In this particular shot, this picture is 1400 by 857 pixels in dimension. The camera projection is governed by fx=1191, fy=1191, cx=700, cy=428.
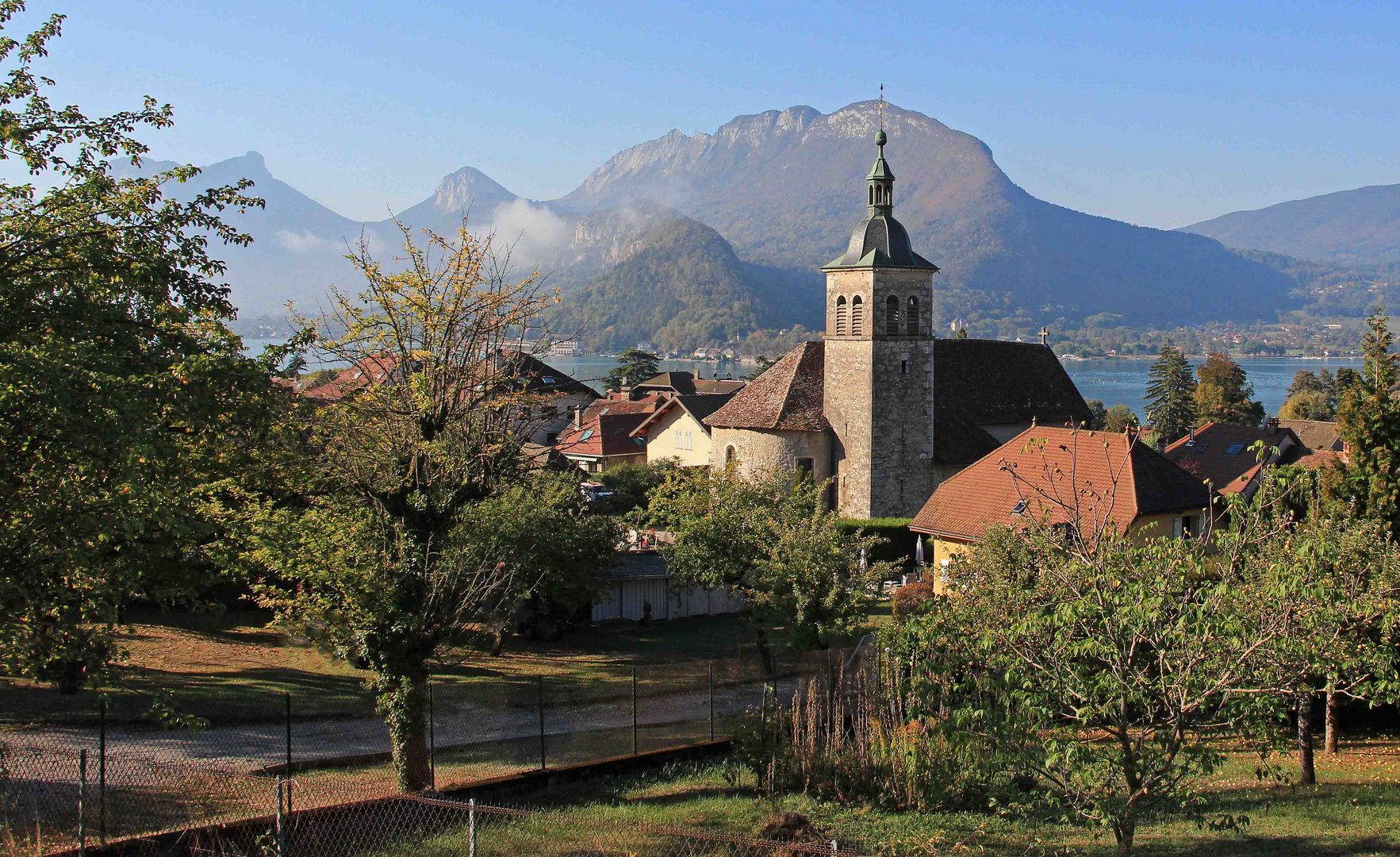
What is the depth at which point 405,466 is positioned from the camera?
15.1 m

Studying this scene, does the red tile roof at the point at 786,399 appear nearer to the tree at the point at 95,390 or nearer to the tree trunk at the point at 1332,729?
the tree trunk at the point at 1332,729

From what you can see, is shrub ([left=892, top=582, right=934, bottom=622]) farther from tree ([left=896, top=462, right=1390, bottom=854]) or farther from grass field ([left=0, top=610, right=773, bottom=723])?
tree ([left=896, top=462, right=1390, bottom=854])

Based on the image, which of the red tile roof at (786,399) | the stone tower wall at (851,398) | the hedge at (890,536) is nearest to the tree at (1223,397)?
the red tile roof at (786,399)

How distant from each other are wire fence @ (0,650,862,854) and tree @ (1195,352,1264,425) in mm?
67935

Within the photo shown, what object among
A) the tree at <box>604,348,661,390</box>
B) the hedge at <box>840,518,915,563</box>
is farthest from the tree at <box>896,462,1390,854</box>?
the tree at <box>604,348,661,390</box>

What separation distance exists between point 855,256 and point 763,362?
94121mm

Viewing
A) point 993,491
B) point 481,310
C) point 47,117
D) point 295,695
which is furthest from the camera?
point 993,491

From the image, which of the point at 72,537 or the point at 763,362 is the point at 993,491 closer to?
the point at 72,537

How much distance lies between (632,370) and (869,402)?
84.4 m

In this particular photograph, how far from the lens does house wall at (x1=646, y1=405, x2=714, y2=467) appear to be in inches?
2096

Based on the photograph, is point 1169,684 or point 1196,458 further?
point 1196,458

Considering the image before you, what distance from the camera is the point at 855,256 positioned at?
41.9m

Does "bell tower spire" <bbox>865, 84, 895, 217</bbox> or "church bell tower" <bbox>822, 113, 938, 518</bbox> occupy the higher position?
"bell tower spire" <bbox>865, 84, 895, 217</bbox>

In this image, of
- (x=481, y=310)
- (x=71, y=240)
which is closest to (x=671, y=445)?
(x=481, y=310)
